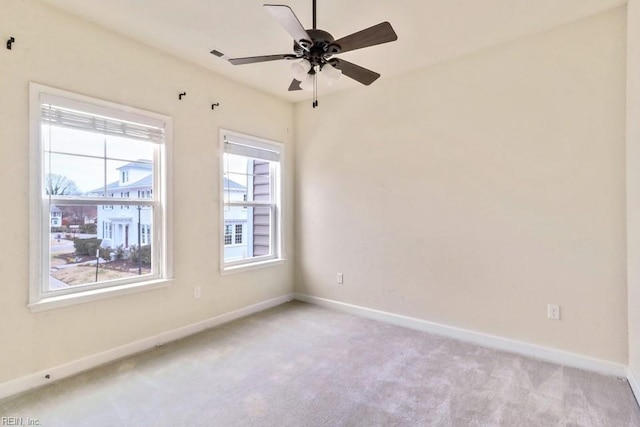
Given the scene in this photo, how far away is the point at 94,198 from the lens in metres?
2.59

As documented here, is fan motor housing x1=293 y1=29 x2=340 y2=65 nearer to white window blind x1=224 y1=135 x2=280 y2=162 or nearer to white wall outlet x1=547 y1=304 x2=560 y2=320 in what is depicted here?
white window blind x1=224 y1=135 x2=280 y2=162

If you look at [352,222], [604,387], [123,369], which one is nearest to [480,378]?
[604,387]

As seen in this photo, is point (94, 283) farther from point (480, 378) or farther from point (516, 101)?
point (516, 101)

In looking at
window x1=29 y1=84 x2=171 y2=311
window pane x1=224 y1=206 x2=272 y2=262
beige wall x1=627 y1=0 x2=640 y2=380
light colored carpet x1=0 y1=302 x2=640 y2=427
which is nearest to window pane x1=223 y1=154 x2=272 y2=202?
window pane x1=224 y1=206 x2=272 y2=262

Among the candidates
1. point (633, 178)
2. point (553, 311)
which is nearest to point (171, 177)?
point (553, 311)

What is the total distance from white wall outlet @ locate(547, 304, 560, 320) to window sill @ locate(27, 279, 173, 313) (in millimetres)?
3337

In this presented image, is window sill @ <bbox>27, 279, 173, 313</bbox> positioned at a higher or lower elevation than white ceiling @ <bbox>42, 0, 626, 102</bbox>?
lower

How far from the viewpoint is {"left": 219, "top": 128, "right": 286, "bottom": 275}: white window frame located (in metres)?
3.49

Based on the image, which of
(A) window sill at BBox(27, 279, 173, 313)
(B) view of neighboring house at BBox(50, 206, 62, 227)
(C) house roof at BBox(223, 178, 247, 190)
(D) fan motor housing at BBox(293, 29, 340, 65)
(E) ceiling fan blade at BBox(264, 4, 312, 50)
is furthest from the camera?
(C) house roof at BBox(223, 178, 247, 190)

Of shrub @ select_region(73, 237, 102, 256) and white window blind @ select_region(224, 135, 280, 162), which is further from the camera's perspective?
white window blind @ select_region(224, 135, 280, 162)

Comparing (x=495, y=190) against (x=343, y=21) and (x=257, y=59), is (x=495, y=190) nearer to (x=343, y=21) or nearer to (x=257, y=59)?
(x=343, y=21)

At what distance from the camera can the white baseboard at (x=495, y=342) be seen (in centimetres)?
244

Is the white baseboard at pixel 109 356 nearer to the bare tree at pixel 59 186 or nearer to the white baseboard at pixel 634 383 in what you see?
the bare tree at pixel 59 186

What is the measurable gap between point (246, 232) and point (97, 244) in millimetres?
1601
